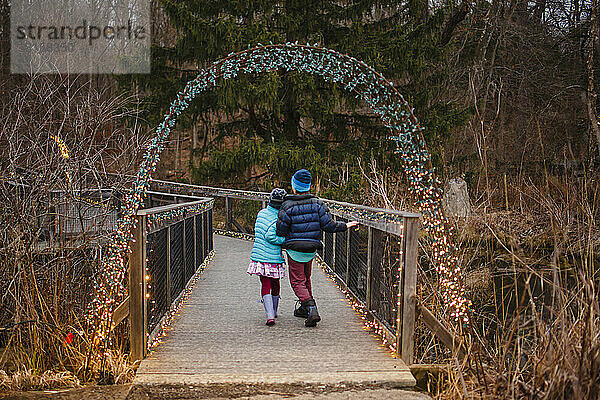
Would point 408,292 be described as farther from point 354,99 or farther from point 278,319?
point 354,99

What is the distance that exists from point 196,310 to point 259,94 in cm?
862

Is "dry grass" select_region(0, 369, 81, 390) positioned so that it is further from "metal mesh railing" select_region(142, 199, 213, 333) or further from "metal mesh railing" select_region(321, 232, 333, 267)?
"metal mesh railing" select_region(321, 232, 333, 267)

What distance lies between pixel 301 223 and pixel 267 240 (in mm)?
412

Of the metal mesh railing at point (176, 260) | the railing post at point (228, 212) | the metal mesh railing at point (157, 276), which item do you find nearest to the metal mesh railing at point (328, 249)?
the metal mesh railing at point (176, 260)

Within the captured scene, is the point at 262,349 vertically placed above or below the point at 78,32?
below

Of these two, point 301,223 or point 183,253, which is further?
point 183,253

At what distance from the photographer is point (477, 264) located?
1073 centimetres

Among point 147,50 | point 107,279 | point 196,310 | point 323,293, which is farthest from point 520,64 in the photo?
point 107,279

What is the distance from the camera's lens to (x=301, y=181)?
548cm

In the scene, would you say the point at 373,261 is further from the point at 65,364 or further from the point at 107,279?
the point at 65,364

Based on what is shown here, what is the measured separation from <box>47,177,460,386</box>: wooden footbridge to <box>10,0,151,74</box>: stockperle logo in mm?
12149

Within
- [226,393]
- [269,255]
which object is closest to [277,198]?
[269,255]

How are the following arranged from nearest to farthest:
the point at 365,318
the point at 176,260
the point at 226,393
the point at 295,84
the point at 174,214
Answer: the point at 226,393 < the point at 365,318 < the point at 174,214 < the point at 176,260 < the point at 295,84

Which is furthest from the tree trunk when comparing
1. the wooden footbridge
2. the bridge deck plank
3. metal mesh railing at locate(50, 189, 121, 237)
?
metal mesh railing at locate(50, 189, 121, 237)
